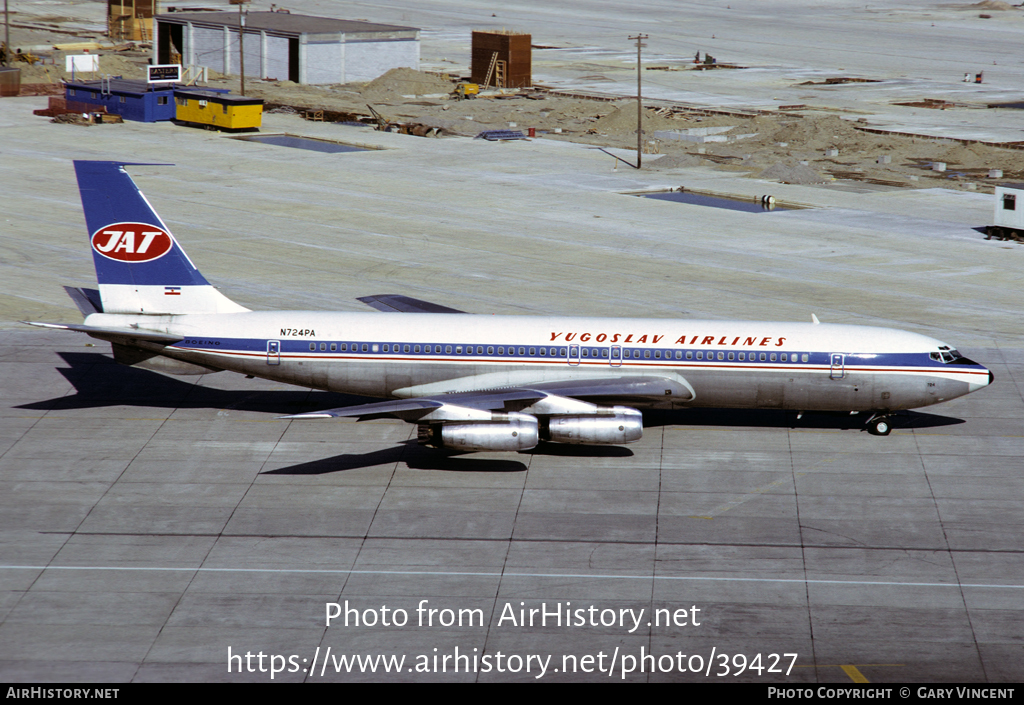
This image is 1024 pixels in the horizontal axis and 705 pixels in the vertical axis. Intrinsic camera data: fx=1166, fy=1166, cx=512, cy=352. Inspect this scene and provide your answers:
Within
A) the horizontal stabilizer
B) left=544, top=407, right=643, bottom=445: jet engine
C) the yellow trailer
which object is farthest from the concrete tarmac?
the yellow trailer

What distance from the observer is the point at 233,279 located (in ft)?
195

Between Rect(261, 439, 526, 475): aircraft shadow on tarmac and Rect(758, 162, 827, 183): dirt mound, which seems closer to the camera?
Rect(261, 439, 526, 475): aircraft shadow on tarmac

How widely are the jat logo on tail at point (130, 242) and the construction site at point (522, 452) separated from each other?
93 cm

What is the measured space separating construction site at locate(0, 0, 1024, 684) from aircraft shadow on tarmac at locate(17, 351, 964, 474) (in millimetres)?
210

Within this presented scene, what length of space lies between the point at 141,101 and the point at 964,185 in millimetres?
71498

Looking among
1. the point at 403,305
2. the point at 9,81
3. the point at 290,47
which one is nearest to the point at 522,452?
the point at 403,305

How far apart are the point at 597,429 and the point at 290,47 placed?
103 meters

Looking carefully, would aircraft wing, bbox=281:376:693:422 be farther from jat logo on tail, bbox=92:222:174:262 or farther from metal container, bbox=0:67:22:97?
metal container, bbox=0:67:22:97

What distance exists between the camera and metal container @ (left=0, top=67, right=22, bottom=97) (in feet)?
397

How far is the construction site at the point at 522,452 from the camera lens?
27.0 meters

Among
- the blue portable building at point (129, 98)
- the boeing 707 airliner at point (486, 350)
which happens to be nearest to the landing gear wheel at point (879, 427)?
the boeing 707 airliner at point (486, 350)

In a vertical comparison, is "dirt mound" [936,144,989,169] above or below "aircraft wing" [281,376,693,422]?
above

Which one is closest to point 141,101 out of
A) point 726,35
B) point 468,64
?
point 468,64

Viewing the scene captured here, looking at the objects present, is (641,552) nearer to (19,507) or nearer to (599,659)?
(599,659)
